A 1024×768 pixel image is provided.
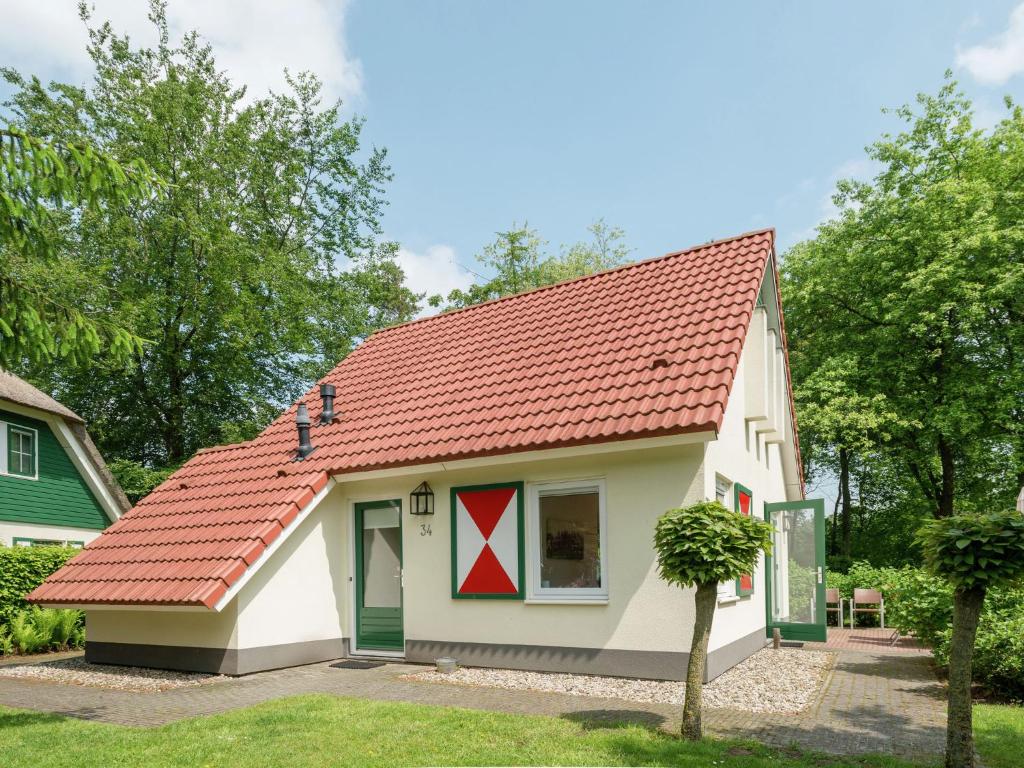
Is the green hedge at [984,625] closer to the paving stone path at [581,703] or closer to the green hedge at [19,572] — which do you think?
the paving stone path at [581,703]

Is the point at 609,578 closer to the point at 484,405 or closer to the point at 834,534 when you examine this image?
the point at 484,405

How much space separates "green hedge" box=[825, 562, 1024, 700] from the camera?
8.52 meters

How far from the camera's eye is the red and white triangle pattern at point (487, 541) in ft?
34.9

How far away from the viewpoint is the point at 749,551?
6605mm

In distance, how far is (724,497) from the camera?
37.0 ft

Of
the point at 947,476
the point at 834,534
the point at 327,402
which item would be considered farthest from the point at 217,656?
the point at 834,534

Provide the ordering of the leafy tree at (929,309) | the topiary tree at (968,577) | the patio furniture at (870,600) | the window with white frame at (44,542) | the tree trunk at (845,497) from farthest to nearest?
1. the tree trunk at (845,497)
2. the leafy tree at (929,309)
3. the window with white frame at (44,542)
4. the patio furniture at (870,600)
5. the topiary tree at (968,577)

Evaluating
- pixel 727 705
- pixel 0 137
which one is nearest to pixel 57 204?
pixel 0 137

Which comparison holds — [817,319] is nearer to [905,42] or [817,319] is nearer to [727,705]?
[905,42]

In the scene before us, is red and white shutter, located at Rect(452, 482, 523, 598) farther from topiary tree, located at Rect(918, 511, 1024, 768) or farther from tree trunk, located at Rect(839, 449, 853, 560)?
tree trunk, located at Rect(839, 449, 853, 560)

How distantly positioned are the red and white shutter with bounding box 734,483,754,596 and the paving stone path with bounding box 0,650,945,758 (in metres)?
1.70

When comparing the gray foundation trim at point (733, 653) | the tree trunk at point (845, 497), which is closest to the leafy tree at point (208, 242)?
the gray foundation trim at point (733, 653)

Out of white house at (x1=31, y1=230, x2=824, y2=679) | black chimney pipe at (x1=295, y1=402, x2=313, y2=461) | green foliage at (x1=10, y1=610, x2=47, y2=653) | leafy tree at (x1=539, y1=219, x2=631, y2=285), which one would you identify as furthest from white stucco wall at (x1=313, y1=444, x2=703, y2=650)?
leafy tree at (x1=539, y1=219, x2=631, y2=285)

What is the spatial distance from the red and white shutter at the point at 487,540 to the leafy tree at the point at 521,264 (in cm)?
2309
